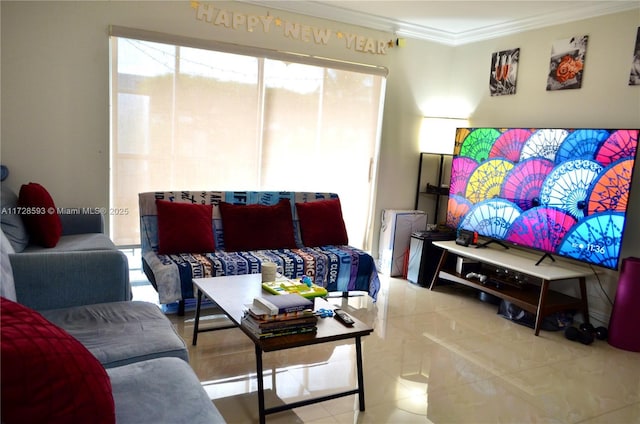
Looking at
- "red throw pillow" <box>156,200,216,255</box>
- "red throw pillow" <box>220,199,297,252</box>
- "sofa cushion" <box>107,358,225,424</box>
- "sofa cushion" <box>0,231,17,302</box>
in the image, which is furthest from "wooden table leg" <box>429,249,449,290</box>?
"sofa cushion" <box>0,231,17,302</box>

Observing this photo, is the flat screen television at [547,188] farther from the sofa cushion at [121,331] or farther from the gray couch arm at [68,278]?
the gray couch arm at [68,278]

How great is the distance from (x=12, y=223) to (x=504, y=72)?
13.9ft

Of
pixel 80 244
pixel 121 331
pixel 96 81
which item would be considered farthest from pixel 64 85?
pixel 121 331

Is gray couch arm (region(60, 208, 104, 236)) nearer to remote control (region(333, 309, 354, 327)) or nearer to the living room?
the living room

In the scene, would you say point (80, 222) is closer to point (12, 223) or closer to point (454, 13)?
point (12, 223)

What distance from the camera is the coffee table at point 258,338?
2.08 m

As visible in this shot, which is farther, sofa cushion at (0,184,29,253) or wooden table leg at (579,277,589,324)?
wooden table leg at (579,277,589,324)

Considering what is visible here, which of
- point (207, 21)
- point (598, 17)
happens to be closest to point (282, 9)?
point (207, 21)

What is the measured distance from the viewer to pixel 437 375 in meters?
2.74

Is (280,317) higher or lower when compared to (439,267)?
higher

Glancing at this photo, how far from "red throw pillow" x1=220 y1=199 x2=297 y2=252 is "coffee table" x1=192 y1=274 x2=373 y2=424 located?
0.81 metres

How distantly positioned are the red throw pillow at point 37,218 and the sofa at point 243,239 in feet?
2.06

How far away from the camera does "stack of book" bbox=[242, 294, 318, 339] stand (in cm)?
207

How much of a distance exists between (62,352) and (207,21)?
132 inches
